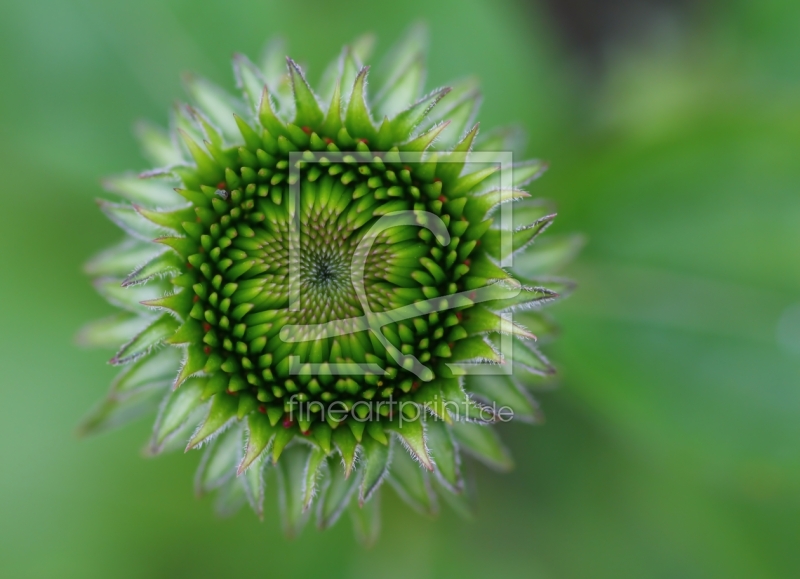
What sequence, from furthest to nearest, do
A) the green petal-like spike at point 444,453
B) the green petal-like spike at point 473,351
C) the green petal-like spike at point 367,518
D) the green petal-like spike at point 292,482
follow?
1. the green petal-like spike at point 367,518
2. the green petal-like spike at point 292,482
3. the green petal-like spike at point 444,453
4. the green petal-like spike at point 473,351

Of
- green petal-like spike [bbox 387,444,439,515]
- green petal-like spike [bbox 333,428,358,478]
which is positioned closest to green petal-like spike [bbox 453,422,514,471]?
green petal-like spike [bbox 387,444,439,515]

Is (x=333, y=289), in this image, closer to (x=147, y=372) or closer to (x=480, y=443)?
(x=147, y=372)

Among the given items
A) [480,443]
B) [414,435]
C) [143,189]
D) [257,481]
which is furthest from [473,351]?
[143,189]

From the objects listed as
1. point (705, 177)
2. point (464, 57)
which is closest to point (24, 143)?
point (464, 57)

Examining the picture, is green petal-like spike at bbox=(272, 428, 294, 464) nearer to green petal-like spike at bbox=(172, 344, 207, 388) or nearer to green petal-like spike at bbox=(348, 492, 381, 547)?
green petal-like spike at bbox=(172, 344, 207, 388)

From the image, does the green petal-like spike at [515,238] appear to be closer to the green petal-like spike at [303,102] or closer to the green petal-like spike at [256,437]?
the green petal-like spike at [303,102]

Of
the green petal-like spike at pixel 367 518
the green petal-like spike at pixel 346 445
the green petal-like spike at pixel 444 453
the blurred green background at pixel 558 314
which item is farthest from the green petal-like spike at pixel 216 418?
the blurred green background at pixel 558 314

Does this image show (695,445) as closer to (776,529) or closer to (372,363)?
(776,529)
